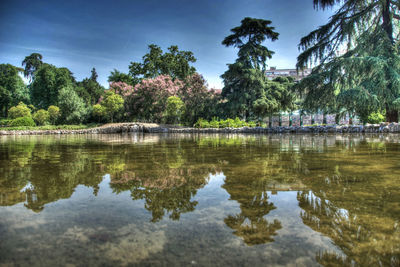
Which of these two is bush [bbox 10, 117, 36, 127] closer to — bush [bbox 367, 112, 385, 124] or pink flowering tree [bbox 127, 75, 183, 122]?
pink flowering tree [bbox 127, 75, 183, 122]

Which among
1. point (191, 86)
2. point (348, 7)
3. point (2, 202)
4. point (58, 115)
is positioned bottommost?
point (2, 202)

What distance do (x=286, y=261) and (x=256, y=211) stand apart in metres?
0.53

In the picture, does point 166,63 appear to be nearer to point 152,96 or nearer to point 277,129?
point 152,96

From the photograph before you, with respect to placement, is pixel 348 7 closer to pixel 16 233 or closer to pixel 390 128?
pixel 390 128

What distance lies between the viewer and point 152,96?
25.5 metres

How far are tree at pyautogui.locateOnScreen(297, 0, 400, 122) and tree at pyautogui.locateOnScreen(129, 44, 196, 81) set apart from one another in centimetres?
1893

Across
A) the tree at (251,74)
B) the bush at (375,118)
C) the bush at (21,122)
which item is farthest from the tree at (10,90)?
the bush at (375,118)

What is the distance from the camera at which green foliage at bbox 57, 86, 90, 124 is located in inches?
1187

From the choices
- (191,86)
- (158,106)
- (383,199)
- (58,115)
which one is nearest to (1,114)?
(58,115)

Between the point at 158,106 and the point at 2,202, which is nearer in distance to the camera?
the point at 2,202

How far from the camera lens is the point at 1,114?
43.8 metres

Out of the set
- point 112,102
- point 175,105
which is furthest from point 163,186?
point 112,102

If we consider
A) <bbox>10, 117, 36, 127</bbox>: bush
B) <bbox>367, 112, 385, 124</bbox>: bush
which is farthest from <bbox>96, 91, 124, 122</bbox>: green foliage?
<bbox>367, 112, 385, 124</bbox>: bush

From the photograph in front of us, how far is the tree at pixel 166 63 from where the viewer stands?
30219 millimetres
